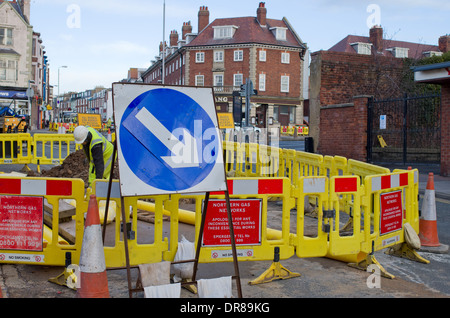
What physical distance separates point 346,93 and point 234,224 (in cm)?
1863

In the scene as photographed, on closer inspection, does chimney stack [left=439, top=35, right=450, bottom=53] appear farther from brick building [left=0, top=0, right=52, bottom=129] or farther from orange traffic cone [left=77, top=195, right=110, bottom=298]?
orange traffic cone [left=77, top=195, right=110, bottom=298]

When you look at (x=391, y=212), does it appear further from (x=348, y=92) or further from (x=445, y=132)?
(x=348, y=92)

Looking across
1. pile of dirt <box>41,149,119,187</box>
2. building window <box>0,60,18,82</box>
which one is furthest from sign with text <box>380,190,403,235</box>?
building window <box>0,60,18,82</box>

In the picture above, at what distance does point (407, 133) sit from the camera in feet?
70.5

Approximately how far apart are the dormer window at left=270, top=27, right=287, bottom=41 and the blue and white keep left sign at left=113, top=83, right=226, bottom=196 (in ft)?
171

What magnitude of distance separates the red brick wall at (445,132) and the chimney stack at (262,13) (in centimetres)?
4211

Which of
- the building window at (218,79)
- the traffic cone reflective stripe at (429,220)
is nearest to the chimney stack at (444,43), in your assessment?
the building window at (218,79)

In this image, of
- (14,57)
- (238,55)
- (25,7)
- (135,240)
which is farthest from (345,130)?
(25,7)

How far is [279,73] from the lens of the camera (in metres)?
54.2

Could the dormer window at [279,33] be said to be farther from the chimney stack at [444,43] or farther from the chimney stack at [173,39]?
the chimney stack at [173,39]

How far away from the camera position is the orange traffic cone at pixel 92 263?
3.89 metres

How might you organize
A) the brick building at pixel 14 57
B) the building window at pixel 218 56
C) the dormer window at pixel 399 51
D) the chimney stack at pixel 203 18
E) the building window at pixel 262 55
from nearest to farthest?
1. the brick building at pixel 14 57
2. the building window at pixel 262 55
3. the building window at pixel 218 56
4. the chimney stack at pixel 203 18
5. the dormer window at pixel 399 51

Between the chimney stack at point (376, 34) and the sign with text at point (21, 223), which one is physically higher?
the chimney stack at point (376, 34)
